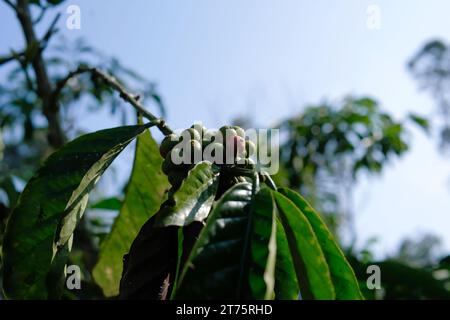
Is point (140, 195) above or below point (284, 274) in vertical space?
above

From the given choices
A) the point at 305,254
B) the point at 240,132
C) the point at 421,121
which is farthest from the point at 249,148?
the point at 421,121

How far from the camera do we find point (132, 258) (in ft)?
2.85

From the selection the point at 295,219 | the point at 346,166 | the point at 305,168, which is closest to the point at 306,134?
the point at 305,168

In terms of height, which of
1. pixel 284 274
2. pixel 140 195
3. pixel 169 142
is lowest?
pixel 284 274

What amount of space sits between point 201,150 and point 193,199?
6.1 inches

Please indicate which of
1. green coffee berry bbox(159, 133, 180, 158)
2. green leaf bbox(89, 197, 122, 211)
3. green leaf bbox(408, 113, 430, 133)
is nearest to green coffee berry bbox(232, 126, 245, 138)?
green coffee berry bbox(159, 133, 180, 158)

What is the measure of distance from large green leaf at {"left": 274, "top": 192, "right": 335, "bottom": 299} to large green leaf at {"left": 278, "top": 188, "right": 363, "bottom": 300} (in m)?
0.04

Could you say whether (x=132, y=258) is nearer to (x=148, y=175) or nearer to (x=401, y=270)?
(x=148, y=175)

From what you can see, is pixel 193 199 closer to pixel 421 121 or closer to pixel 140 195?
pixel 140 195

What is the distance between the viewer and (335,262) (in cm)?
87

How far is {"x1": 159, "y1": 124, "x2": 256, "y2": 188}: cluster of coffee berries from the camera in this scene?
3.11 feet

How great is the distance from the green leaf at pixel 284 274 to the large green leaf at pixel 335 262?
0.21 ft

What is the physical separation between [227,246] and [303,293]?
165 mm

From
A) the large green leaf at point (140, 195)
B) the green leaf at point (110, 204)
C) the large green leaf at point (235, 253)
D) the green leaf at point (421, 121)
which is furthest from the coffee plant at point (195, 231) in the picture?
the green leaf at point (421, 121)
